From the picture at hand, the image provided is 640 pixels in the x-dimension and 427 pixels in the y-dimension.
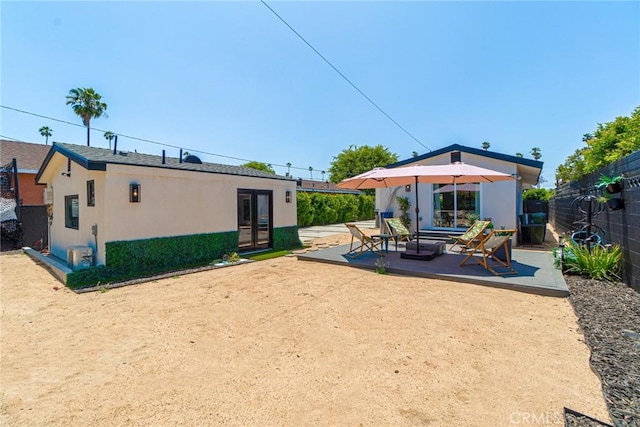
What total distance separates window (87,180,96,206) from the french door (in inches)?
153

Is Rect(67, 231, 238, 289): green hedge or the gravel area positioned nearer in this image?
the gravel area

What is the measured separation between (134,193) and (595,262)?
33.9 ft

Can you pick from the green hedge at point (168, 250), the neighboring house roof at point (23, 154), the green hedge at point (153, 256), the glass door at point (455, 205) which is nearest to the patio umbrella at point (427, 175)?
the glass door at point (455, 205)

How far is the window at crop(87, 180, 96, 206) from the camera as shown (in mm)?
7389

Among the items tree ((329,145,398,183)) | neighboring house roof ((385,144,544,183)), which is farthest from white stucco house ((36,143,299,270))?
tree ((329,145,398,183))

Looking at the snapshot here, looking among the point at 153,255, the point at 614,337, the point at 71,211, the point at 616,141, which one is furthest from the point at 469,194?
the point at 71,211

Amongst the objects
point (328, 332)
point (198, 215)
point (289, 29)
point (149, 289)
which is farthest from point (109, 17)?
point (328, 332)

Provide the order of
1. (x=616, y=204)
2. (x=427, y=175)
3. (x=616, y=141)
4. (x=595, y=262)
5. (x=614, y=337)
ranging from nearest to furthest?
(x=614, y=337) → (x=616, y=204) → (x=595, y=262) → (x=427, y=175) → (x=616, y=141)

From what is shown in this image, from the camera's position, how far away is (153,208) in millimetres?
7688

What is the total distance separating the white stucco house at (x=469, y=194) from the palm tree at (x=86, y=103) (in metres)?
27.9

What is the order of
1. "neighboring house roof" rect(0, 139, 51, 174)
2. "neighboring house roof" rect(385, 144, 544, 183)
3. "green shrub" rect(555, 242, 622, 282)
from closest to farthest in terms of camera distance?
"green shrub" rect(555, 242, 622, 282), "neighboring house roof" rect(385, 144, 544, 183), "neighboring house roof" rect(0, 139, 51, 174)

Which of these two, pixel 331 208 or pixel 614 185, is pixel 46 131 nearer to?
pixel 331 208

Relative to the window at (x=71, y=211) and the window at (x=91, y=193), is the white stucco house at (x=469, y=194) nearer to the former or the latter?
the window at (x=91, y=193)

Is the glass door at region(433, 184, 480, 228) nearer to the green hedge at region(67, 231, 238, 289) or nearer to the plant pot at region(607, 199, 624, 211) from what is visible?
the plant pot at region(607, 199, 624, 211)
